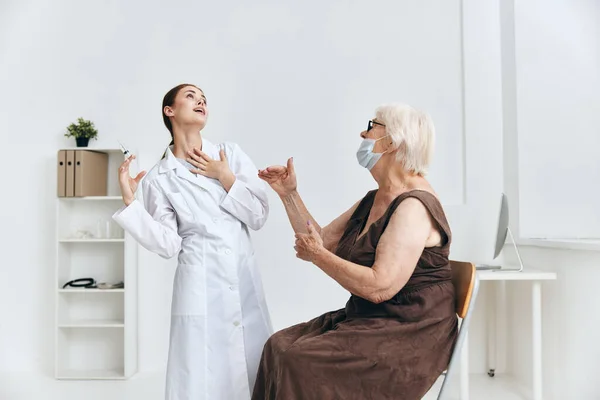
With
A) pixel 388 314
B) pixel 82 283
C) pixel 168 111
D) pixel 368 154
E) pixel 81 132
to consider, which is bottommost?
pixel 82 283

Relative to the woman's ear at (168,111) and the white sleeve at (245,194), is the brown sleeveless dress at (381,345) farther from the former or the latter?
the woman's ear at (168,111)

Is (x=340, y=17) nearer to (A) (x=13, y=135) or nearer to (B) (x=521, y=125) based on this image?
(B) (x=521, y=125)

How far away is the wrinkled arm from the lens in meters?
1.84

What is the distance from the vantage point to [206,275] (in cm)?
245

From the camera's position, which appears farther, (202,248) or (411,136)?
(202,248)

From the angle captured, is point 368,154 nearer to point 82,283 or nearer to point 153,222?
point 153,222

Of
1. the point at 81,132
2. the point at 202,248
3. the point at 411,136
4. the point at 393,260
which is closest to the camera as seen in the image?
the point at 393,260

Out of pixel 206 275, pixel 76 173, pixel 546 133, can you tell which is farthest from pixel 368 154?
pixel 76 173

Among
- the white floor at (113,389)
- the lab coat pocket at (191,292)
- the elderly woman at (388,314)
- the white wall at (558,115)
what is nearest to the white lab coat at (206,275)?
the lab coat pocket at (191,292)

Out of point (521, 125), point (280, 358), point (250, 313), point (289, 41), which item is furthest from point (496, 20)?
point (280, 358)

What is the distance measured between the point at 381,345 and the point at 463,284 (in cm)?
33

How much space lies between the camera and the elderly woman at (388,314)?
1.83 meters

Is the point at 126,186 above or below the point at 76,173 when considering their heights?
below

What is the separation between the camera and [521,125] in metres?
3.99
